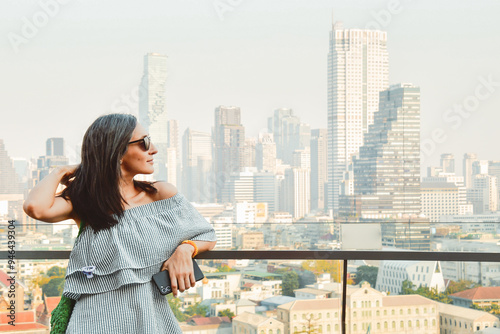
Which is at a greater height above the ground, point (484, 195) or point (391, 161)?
point (391, 161)

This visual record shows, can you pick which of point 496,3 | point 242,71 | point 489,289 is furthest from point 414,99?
point 489,289

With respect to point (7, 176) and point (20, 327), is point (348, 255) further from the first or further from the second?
point (7, 176)

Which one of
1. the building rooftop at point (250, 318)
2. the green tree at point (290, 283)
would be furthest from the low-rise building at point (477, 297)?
the building rooftop at point (250, 318)

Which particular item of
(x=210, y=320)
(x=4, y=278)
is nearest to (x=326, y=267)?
(x=210, y=320)

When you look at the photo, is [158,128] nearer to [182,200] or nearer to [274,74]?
[274,74]

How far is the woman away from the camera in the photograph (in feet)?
3.54

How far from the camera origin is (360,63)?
44750 mm

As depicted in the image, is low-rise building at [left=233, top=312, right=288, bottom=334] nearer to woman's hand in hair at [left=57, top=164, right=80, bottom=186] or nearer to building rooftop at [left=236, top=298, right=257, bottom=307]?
building rooftop at [left=236, top=298, right=257, bottom=307]

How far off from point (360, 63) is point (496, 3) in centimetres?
1127

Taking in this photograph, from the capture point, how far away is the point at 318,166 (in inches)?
1650

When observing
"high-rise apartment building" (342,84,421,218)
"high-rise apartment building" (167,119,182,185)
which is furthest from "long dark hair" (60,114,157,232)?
"high-rise apartment building" (342,84,421,218)

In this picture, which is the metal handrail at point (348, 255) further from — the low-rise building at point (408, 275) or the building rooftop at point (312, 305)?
the building rooftop at point (312, 305)

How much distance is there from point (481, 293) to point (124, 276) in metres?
1.15

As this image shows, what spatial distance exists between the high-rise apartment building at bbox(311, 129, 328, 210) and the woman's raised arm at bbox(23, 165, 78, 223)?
1536 inches
